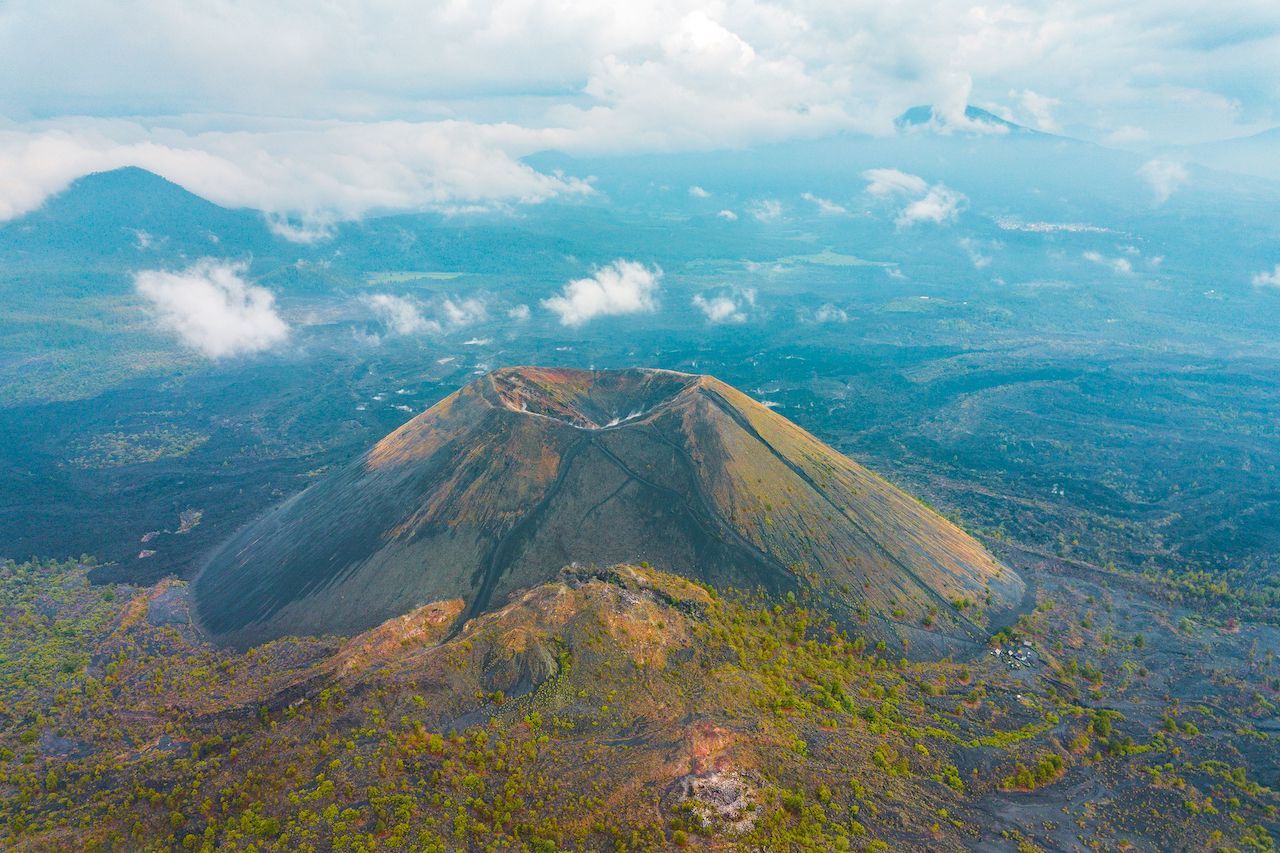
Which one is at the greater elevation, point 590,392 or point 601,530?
point 590,392

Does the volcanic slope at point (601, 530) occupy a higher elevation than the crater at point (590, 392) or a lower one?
lower

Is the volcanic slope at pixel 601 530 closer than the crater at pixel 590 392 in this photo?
Yes

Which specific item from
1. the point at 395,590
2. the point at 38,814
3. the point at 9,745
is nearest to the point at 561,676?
the point at 395,590

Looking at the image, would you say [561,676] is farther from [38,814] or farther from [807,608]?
[38,814]

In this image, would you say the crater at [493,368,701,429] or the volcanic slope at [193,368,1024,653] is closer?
the volcanic slope at [193,368,1024,653]

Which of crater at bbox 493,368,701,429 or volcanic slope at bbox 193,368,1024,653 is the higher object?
crater at bbox 493,368,701,429
